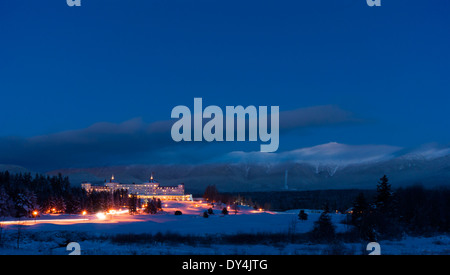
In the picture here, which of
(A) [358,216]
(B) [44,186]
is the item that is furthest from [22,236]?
(B) [44,186]

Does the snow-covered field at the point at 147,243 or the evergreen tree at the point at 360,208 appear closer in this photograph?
the snow-covered field at the point at 147,243

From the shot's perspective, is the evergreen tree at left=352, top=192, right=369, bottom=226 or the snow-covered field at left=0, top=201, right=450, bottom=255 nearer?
the snow-covered field at left=0, top=201, right=450, bottom=255

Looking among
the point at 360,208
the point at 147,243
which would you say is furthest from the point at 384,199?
the point at 147,243

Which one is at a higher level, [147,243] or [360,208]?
[360,208]

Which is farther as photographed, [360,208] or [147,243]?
[360,208]

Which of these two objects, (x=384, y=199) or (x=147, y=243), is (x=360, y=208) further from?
(x=147, y=243)

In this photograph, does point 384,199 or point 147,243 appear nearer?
point 147,243

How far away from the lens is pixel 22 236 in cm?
4641

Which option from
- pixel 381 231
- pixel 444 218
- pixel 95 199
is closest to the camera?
pixel 381 231

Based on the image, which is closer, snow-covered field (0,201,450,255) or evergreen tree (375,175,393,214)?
snow-covered field (0,201,450,255)

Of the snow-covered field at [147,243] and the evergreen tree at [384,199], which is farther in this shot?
the evergreen tree at [384,199]
